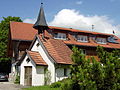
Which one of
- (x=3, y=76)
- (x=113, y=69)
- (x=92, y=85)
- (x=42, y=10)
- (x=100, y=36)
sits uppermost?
(x=42, y=10)

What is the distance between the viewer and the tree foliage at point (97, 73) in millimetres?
8125

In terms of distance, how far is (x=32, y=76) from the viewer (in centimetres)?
2244

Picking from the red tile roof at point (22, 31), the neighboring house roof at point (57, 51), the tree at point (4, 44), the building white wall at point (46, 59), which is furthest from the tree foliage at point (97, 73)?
the tree at point (4, 44)

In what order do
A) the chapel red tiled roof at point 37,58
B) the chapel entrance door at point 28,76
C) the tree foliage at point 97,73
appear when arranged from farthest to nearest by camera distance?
the chapel entrance door at point 28,76 → the chapel red tiled roof at point 37,58 → the tree foliage at point 97,73

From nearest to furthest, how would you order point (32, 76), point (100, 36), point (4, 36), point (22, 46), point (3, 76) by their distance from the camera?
point (32, 76), point (22, 46), point (3, 76), point (100, 36), point (4, 36)

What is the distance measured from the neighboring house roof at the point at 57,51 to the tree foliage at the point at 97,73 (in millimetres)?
13077

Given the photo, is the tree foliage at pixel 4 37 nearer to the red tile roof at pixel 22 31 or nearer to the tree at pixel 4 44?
the tree at pixel 4 44

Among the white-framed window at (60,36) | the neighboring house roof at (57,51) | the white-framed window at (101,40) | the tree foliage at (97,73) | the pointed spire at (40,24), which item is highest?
the pointed spire at (40,24)

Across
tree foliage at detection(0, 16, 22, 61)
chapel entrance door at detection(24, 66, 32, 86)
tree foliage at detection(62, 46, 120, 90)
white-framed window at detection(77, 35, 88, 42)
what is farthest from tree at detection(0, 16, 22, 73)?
tree foliage at detection(62, 46, 120, 90)

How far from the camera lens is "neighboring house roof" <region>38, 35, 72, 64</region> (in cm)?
2242

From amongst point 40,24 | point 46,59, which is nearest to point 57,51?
point 46,59

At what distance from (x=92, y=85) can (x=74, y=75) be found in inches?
34.5

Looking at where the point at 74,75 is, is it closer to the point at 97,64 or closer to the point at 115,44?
the point at 97,64

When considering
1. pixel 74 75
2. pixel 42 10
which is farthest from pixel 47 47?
pixel 74 75
